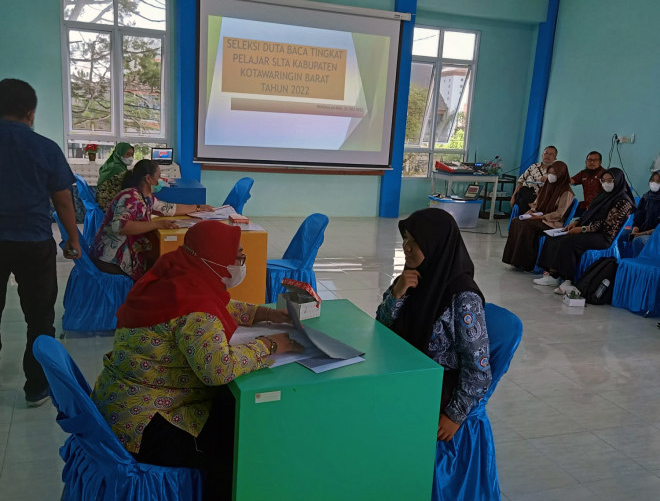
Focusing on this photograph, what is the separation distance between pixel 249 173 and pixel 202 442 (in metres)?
7.19

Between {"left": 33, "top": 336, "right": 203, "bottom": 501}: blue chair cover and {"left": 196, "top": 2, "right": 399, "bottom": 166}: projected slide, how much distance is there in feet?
22.9

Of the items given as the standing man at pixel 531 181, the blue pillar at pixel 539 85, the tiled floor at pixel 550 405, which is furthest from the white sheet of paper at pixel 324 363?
the blue pillar at pixel 539 85

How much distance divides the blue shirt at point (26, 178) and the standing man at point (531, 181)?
6303mm

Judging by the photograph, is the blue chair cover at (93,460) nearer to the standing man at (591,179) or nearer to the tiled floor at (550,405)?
the tiled floor at (550,405)

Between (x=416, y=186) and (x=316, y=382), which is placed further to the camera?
(x=416, y=186)

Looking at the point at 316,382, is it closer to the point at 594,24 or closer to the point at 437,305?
the point at 437,305

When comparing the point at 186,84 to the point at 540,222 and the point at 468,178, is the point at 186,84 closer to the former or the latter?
the point at 468,178

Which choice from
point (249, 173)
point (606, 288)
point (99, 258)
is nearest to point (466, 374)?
point (99, 258)

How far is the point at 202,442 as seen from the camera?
175 cm

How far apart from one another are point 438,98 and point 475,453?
8.47 metres

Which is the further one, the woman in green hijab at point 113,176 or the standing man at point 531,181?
the standing man at point 531,181

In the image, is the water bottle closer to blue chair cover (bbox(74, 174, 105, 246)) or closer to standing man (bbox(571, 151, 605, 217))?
standing man (bbox(571, 151, 605, 217))

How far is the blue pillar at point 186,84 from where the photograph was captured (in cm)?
782

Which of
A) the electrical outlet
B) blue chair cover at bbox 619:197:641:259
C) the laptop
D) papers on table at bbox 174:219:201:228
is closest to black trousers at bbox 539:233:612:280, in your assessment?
blue chair cover at bbox 619:197:641:259
